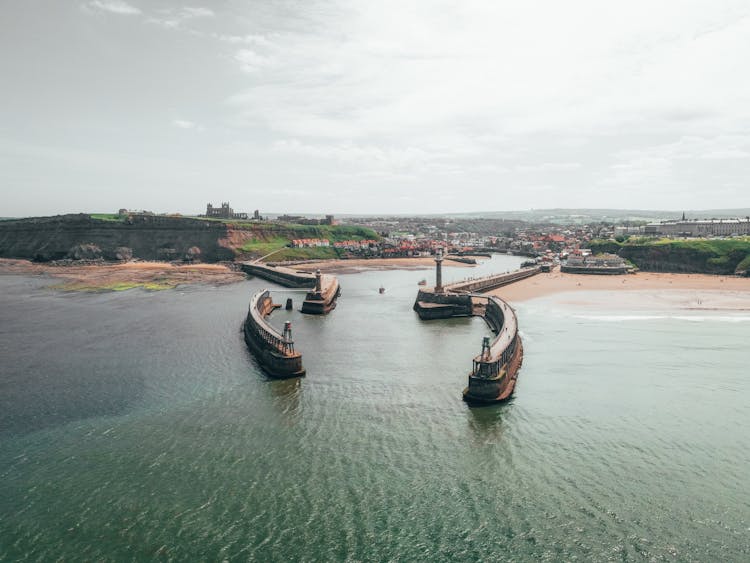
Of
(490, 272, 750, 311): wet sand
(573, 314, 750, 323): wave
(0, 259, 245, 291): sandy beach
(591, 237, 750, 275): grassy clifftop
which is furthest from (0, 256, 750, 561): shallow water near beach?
(591, 237, 750, 275): grassy clifftop

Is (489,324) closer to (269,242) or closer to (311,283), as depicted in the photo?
(311,283)

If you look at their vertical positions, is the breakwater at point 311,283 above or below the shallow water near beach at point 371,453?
above

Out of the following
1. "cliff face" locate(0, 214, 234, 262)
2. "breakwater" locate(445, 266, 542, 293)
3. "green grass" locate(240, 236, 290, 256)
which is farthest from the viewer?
"green grass" locate(240, 236, 290, 256)

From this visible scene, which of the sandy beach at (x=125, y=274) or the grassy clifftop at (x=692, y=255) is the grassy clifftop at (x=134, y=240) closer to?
the sandy beach at (x=125, y=274)

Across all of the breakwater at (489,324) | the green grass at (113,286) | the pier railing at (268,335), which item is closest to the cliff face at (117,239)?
the green grass at (113,286)

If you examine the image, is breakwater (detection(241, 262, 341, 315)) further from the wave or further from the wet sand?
the wave
